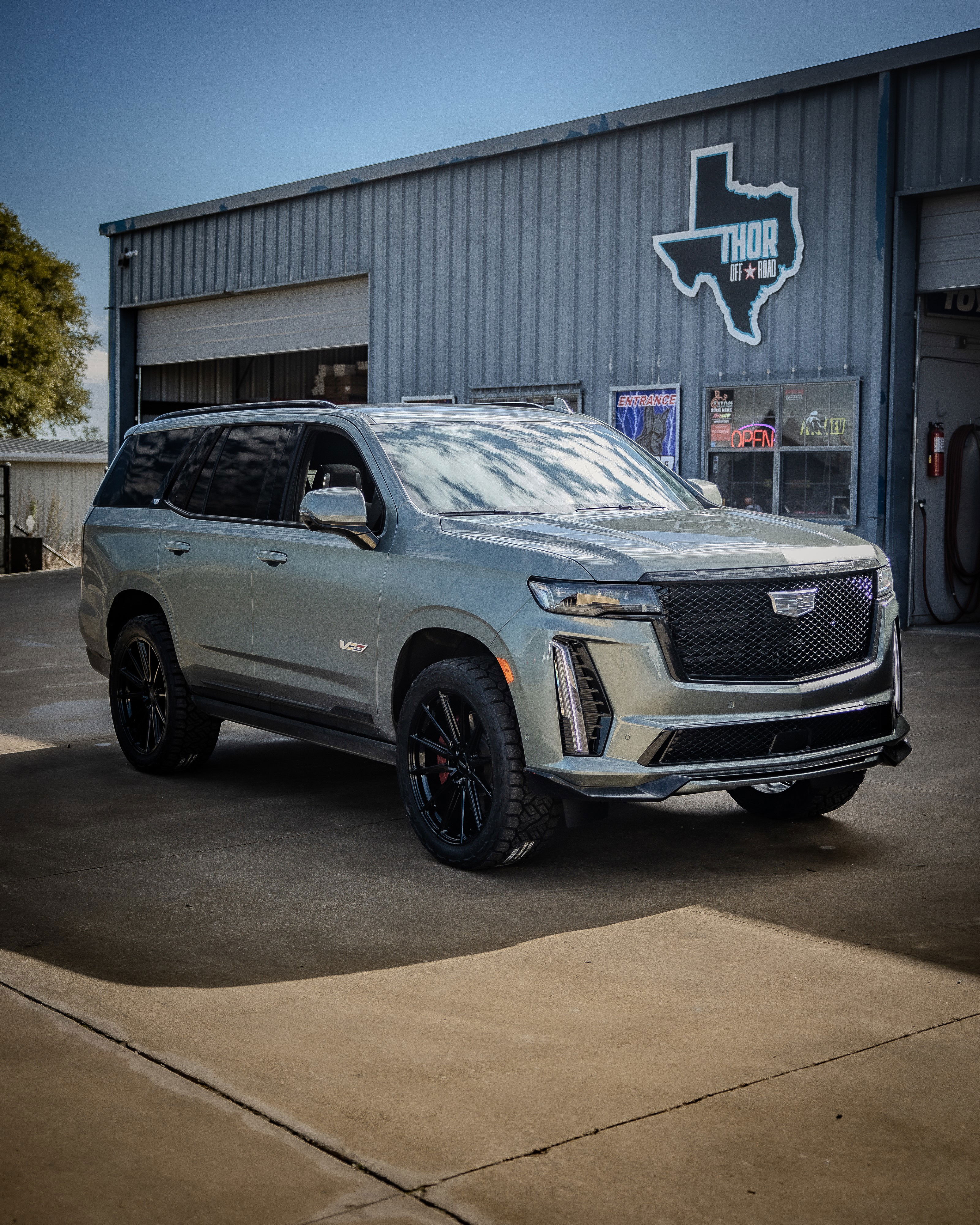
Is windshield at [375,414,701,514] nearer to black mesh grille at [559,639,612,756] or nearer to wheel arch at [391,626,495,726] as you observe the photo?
wheel arch at [391,626,495,726]

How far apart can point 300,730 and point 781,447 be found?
35.0 feet

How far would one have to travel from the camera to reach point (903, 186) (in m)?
14.9

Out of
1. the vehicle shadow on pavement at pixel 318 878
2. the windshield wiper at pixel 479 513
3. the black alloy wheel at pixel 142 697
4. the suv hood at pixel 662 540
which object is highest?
the windshield wiper at pixel 479 513

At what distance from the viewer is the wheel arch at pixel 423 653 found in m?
6.08

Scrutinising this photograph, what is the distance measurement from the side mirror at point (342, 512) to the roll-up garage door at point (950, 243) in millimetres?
10483

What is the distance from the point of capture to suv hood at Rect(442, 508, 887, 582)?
5535 millimetres

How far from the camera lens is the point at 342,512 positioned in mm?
6254

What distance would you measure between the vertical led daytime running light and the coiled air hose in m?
11.2

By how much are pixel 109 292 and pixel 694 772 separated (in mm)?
24158

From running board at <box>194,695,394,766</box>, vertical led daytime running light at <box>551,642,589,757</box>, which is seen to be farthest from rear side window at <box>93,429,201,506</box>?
vertical led daytime running light at <box>551,642,589,757</box>

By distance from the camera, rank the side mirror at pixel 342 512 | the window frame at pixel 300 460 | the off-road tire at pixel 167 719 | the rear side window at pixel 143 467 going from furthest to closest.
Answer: the rear side window at pixel 143 467, the off-road tire at pixel 167 719, the window frame at pixel 300 460, the side mirror at pixel 342 512

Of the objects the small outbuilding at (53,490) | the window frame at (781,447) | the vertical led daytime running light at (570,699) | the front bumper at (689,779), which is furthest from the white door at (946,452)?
the small outbuilding at (53,490)

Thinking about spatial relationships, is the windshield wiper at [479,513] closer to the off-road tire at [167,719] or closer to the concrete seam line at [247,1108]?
the off-road tire at [167,719]

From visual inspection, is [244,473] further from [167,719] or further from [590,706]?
[590,706]
